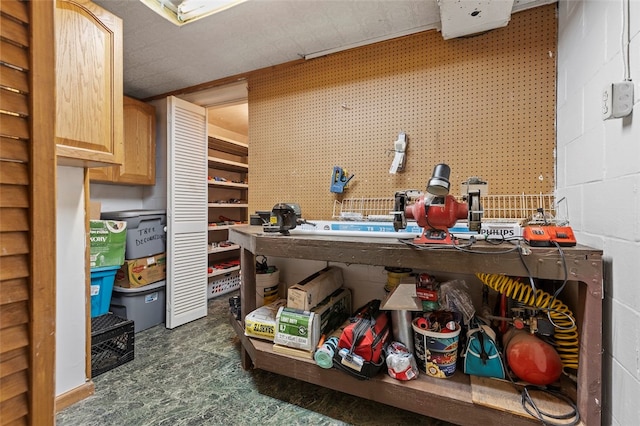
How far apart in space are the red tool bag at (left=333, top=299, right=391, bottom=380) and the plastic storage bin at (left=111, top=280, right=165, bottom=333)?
184 centimetres

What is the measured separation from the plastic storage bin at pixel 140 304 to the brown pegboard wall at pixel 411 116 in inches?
46.8

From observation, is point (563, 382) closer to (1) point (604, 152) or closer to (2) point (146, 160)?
(1) point (604, 152)

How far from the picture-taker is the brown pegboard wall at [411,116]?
53.8 inches

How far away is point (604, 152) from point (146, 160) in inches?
121

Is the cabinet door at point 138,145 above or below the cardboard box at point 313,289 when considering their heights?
above

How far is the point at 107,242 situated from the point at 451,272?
7.54 ft

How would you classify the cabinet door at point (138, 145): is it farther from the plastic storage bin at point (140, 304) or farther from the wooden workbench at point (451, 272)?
the wooden workbench at point (451, 272)

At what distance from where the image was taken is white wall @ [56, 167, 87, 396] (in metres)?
1.43

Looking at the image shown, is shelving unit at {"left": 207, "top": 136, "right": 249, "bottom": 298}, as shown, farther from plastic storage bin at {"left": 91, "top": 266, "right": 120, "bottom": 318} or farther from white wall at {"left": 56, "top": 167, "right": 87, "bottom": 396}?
white wall at {"left": 56, "top": 167, "right": 87, "bottom": 396}

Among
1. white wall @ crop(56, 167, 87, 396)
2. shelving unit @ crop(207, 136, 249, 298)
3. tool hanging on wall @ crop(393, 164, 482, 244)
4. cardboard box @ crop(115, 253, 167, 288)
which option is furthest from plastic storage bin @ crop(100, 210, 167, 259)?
tool hanging on wall @ crop(393, 164, 482, 244)

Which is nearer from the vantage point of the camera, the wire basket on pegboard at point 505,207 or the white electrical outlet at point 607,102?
the white electrical outlet at point 607,102

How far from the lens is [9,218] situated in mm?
480

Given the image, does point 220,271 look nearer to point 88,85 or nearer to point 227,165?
point 227,165

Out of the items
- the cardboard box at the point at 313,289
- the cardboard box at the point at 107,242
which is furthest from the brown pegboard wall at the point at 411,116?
the cardboard box at the point at 107,242
